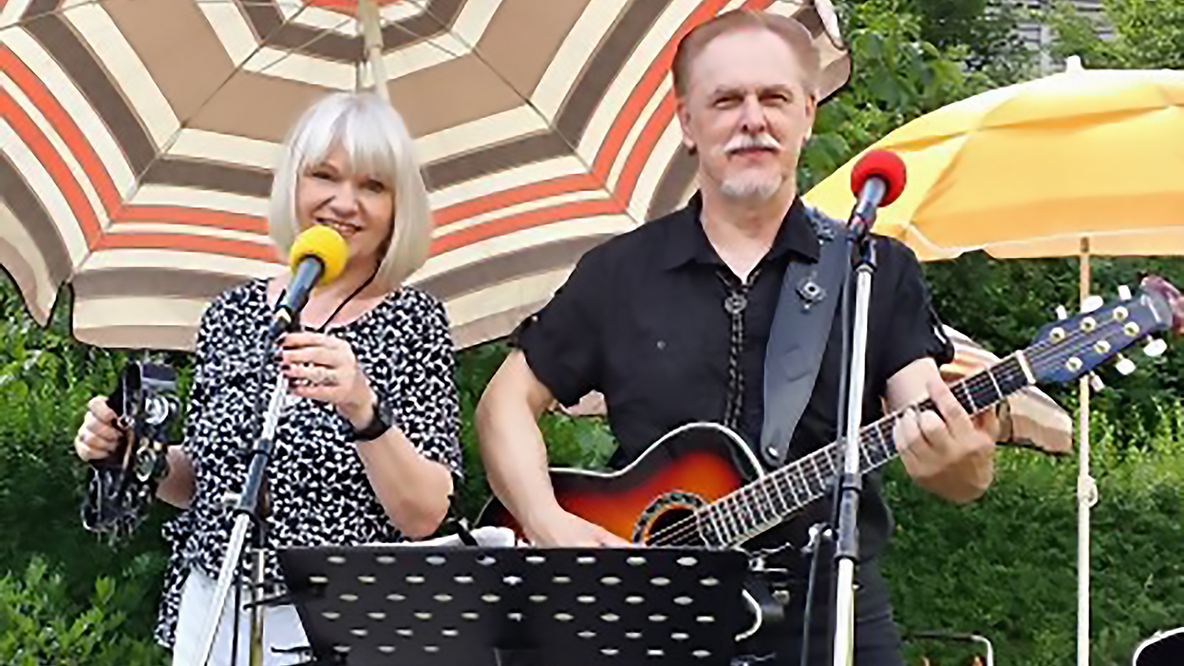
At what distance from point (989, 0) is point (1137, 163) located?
10.8 meters

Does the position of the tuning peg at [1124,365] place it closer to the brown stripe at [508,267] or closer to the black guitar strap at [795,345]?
the black guitar strap at [795,345]

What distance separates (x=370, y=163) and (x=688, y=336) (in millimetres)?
621

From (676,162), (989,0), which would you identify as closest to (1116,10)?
(989,0)

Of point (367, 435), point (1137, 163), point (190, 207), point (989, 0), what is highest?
point (989, 0)

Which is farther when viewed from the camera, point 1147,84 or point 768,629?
point 1147,84

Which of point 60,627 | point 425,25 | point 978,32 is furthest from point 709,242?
point 978,32

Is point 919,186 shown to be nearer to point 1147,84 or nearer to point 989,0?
point 1147,84

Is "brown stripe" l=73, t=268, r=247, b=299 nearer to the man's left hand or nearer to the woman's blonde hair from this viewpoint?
the woman's blonde hair

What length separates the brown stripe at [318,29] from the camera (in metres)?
3.73

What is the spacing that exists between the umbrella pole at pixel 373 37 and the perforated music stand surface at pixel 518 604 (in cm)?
122

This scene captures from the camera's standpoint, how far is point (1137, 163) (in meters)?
5.25

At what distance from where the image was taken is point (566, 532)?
3.21 m

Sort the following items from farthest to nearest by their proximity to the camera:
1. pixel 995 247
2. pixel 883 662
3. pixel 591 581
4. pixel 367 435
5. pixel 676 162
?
pixel 995 247 → pixel 676 162 → pixel 883 662 → pixel 367 435 → pixel 591 581

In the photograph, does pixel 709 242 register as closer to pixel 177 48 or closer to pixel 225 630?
pixel 225 630
